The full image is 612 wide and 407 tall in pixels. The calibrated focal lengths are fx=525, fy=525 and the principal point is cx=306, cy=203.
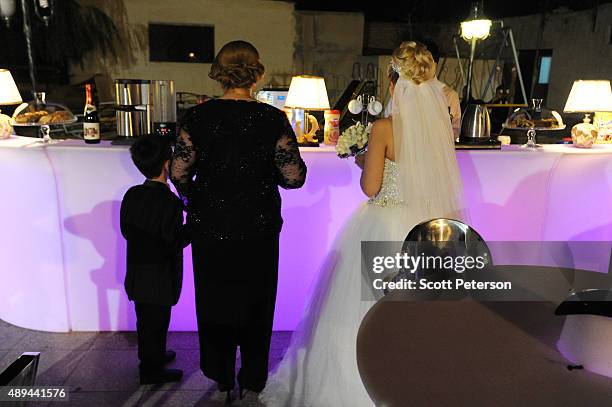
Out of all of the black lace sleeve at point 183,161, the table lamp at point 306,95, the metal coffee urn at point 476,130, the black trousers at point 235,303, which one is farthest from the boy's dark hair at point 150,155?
the metal coffee urn at point 476,130

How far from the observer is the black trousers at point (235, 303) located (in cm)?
224

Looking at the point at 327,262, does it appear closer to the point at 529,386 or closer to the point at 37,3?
the point at 529,386

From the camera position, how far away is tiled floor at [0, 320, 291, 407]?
249 centimetres

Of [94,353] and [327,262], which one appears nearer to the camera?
[327,262]

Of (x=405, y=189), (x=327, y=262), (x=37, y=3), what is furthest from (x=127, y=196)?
(x=37, y=3)

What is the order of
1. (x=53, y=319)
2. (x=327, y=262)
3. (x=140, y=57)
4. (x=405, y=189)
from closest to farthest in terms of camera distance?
(x=405, y=189) < (x=327, y=262) < (x=53, y=319) < (x=140, y=57)

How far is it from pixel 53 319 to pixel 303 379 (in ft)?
5.40

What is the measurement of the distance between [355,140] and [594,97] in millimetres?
2078

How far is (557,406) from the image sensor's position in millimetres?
997

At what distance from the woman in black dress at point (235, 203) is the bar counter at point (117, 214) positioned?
28.5 inches

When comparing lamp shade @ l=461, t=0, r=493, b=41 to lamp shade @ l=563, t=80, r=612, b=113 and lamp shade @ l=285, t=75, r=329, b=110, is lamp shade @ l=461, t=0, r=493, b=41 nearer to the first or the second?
lamp shade @ l=563, t=80, r=612, b=113

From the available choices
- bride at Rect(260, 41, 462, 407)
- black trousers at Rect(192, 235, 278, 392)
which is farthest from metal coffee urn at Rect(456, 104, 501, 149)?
black trousers at Rect(192, 235, 278, 392)

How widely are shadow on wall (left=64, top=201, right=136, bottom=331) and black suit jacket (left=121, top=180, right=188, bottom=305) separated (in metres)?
0.62
